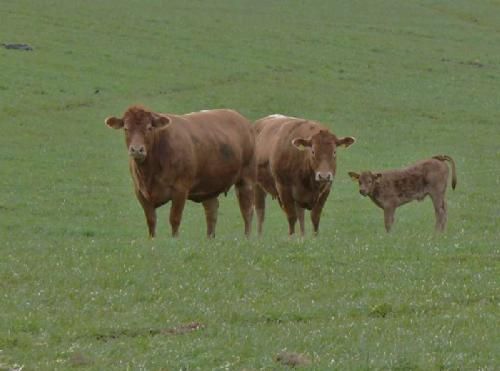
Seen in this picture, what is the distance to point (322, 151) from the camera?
63.4 feet

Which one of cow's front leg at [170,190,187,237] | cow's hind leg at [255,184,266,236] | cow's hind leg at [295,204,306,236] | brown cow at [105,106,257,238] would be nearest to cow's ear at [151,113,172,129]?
brown cow at [105,106,257,238]

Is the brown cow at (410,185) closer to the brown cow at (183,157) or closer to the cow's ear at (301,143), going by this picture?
the cow's ear at (301,143)

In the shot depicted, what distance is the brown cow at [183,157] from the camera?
56.4ft

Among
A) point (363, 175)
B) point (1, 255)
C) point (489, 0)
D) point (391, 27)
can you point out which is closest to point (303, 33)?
point (391, 27)

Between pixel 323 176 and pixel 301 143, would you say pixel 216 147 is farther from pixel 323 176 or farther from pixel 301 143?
pixel 323 176

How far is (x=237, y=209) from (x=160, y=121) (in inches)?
403

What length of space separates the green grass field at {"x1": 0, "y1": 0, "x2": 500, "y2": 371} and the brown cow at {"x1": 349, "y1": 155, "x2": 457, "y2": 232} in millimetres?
1197

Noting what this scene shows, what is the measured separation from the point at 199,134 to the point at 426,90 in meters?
30.1

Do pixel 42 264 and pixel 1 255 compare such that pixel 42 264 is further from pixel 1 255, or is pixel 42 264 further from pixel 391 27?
pixel 391 27

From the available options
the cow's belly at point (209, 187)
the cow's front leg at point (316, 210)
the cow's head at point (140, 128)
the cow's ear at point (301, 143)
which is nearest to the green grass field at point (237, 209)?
the cow's belly at point (209, 187)

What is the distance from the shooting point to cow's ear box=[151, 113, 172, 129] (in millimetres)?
17250

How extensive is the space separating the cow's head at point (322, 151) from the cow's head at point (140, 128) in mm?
3065

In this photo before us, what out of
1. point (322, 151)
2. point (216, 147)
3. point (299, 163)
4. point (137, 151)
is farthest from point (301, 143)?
point (137, 151)

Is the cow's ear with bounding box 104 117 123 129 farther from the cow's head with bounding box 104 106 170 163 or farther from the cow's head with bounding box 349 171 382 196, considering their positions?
the cow's head with bounding box 349 171 382 196
